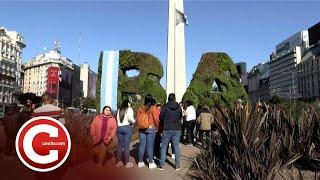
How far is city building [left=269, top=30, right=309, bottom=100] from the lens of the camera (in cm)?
14575

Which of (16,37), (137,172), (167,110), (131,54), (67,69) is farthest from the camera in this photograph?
(67,69)

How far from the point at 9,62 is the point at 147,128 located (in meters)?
124

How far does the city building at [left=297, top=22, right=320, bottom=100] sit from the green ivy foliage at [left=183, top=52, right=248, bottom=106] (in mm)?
97370

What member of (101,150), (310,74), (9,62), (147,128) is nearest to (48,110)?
(101,150)

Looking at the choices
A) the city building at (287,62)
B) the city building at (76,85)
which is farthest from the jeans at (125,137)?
the city building at (76,85)

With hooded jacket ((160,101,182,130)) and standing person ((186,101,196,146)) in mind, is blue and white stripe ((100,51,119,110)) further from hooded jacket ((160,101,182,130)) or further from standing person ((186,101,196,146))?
hooded jacket ((160,101,182,130))

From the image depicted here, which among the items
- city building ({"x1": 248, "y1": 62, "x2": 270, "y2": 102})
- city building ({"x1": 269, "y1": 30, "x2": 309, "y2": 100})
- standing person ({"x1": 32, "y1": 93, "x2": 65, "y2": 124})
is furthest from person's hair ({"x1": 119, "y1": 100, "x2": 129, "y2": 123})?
city building ({"x1": 248, "y1": 62, "x2": 270, "y2": 102})

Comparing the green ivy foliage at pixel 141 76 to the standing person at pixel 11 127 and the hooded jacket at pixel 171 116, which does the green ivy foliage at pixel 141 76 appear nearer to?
the standing person at pixel 11 127

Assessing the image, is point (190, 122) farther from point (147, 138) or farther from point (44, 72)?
point (44, 72)

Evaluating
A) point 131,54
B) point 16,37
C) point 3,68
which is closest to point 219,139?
point 131,54

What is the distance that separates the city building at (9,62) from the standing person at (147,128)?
109217mm

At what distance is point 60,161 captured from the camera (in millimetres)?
4219

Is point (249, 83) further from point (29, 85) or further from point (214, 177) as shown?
point (214, 177)

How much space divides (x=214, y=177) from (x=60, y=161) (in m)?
4.32
